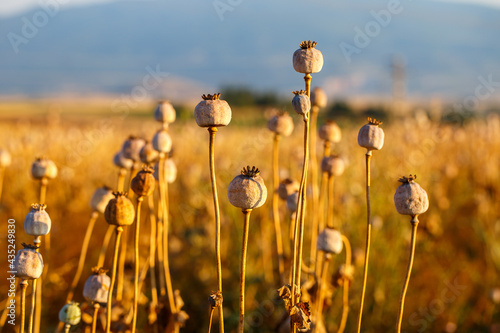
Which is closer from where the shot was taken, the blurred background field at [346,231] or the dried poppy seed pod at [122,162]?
the dried poppy seed pod at [122,162]

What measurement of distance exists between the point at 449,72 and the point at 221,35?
255ft

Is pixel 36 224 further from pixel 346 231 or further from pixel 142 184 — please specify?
pixel 346 231

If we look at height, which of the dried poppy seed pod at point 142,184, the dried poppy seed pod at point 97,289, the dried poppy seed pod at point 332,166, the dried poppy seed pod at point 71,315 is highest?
the dried poppy seed pod at point 332,166

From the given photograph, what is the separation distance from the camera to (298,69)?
102cm

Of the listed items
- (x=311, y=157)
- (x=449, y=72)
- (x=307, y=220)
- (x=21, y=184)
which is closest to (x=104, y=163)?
(x=21, y=184)

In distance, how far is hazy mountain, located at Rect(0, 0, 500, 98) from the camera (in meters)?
119

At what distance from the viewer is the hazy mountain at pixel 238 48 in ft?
391

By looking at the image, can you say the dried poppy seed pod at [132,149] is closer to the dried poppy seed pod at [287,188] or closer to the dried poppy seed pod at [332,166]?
the dried poppy seed pod at [287,188]

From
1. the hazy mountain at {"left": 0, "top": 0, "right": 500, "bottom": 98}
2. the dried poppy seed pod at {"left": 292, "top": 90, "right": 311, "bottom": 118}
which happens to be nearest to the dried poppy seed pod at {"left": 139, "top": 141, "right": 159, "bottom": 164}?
the dried poppy seed pod at {"left": 292, "top": 90, "right": 311, "bottom": 118}

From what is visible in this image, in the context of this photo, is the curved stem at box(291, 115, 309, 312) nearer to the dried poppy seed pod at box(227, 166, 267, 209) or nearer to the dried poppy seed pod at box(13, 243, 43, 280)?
the dried poppy seed pod at box(227, 166, 267, 209)

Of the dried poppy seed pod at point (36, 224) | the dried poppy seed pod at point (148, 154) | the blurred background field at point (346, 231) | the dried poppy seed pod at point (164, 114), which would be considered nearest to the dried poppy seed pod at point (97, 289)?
the dried poppy seed pod at point (36, 224)

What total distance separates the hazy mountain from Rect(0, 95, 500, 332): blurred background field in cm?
9984

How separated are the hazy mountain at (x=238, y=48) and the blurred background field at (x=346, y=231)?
99.8 meters

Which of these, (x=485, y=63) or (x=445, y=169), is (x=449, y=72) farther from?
(x=445, y=169)
